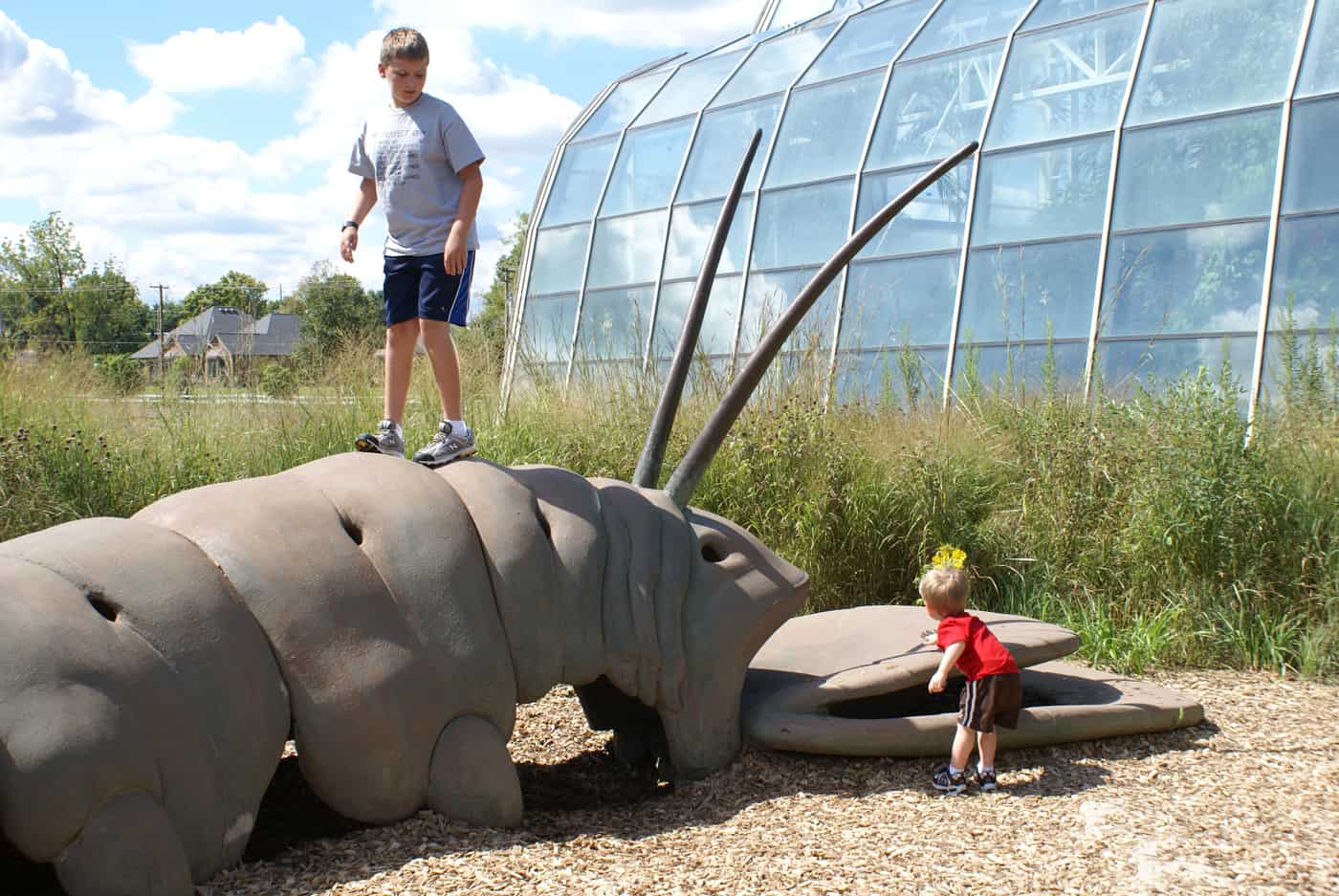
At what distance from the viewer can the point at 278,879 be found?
273 centimetres

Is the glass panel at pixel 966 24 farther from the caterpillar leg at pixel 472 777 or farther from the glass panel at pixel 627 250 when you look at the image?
the caterpillar leg at pixel 472 777

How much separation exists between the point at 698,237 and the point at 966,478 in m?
6.45

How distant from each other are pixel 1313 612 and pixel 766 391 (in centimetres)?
288

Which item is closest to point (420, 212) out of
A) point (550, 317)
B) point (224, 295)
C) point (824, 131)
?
point (824, 131)

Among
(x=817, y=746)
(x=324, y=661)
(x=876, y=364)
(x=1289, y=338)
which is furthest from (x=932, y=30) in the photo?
(x=324, y=661)

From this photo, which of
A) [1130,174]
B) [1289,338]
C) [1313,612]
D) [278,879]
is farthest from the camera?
[1130,174]

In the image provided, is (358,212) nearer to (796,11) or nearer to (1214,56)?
(1214,56)

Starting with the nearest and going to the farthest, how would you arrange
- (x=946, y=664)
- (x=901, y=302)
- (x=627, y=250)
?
(x=946, y=664)
(x=901, y=302)
(x=627, y=250)

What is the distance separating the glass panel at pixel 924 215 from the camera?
9773 mm

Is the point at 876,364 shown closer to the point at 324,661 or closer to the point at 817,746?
the point at 817,746

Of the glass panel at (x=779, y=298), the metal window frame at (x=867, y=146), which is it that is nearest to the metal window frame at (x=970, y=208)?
the metal window frame at (x=867, y=146)

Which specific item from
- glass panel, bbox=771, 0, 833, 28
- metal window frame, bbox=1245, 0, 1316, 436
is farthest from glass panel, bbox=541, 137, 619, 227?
metal window frame, bbox=1245, 0, 1316, 436

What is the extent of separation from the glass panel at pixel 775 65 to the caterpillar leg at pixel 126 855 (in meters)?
10.9

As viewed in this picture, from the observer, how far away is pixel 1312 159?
8016 mm
